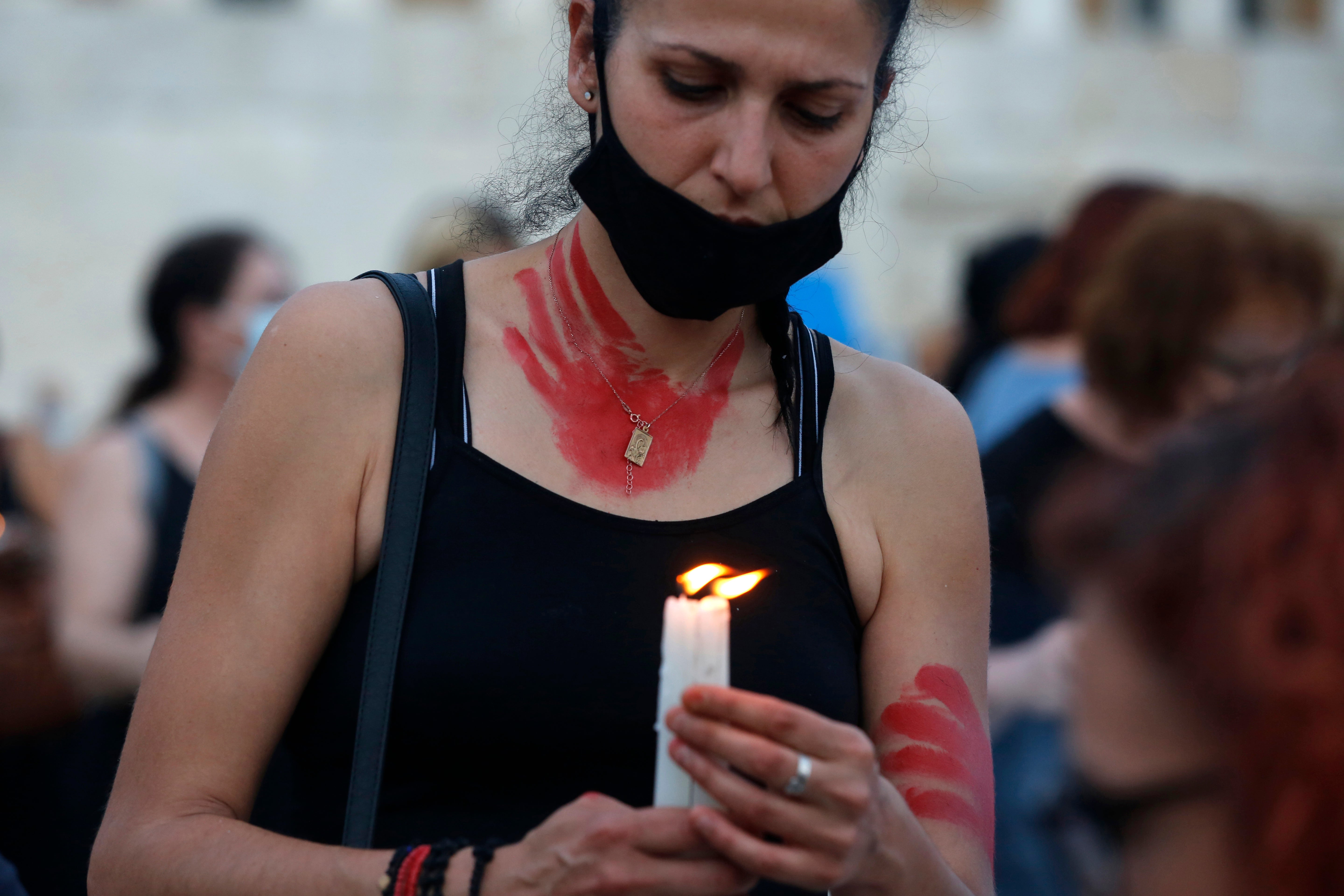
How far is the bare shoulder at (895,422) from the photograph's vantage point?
208cm

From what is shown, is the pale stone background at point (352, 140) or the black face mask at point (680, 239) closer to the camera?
the black face mask at point (680, 239)

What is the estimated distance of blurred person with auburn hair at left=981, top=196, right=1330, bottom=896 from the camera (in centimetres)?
335

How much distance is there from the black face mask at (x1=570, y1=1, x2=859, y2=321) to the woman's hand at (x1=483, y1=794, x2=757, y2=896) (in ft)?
2.38

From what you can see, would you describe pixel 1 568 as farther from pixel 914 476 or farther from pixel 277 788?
pixel 914 476

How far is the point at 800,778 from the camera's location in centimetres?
141

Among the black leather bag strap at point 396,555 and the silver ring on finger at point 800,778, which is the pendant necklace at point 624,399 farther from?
the silver ring on finger at point 800,778

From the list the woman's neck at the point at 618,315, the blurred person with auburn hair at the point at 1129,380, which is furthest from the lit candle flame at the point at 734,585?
the blurred person with auburn hair at the point at 1129,380

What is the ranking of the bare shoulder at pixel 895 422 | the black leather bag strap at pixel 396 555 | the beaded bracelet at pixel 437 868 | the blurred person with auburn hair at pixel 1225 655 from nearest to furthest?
the blurred person with auburn hair at pixel 1225 655 → the beaded bracelet at pixel 437 868 → the black leather bag strap at pixel 396 555 → the bare shoulder at pixel 895 422

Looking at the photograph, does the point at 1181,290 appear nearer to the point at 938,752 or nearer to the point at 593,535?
the point at 938,752

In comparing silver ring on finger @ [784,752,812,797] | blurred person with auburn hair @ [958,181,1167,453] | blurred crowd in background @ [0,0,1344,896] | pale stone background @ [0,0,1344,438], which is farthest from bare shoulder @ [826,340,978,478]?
pale stone background @ [0,0,1344,438]

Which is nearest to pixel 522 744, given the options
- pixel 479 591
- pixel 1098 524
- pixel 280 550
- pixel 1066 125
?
pixel 479 591

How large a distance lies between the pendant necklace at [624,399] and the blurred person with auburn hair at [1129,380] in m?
1.31

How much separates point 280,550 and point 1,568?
1.56 meters

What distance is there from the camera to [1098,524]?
1195 mm
